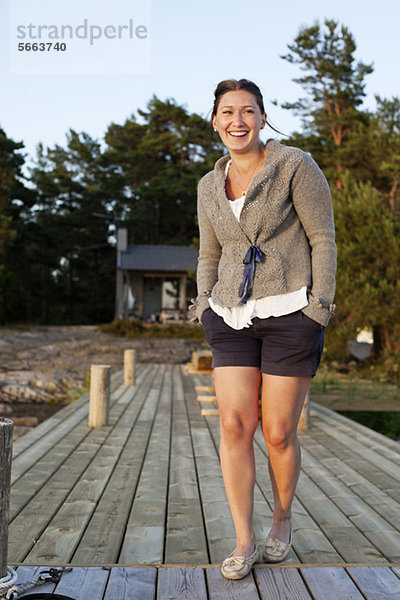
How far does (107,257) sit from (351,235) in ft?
81.3

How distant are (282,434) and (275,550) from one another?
45 centimetres

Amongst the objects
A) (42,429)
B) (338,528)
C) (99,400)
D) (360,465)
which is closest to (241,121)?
(338,528)

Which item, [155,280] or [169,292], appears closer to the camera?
[169,292]

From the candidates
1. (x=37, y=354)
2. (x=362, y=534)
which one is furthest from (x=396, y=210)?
(x=362, y=534)

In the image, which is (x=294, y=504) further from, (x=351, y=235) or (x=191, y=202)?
(x=191, y=202)

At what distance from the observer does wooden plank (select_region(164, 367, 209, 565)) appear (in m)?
2.44

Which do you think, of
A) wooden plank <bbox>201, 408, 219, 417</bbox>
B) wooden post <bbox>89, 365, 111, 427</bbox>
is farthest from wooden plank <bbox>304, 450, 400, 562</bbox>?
wooden plank <bbox>201, 408, 219, 417</bbox>

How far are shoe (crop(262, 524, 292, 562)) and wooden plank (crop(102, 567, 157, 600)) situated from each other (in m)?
0.39

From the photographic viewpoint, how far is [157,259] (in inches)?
1061

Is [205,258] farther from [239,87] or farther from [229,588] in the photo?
[229,588]

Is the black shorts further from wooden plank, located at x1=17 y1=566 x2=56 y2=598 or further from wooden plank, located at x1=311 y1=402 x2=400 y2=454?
wooden plank, located at x1=311 y1=402 x2=400 y2=454

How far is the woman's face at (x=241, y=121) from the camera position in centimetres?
220

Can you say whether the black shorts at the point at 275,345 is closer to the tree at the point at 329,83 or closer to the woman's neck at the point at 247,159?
the woman's neck at the point at 247,159

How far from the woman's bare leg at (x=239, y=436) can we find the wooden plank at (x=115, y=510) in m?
0.48
